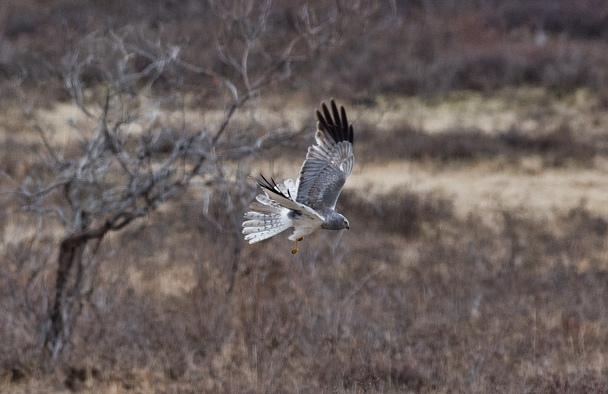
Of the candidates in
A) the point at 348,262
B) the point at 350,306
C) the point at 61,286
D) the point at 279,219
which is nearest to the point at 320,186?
the point at 279,219

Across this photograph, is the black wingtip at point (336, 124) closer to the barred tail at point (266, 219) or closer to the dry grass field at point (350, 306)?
the barred tail at point (266, 219)

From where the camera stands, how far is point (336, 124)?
4711 millimetres

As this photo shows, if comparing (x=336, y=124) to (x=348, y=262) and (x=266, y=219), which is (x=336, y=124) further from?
(x=348, y=262)

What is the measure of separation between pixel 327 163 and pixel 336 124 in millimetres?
219

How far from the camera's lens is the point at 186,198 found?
1150cm

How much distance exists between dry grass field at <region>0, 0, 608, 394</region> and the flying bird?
1.03 m

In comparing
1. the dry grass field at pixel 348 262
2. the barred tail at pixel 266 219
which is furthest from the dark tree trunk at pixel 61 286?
the barred tail at pixel 266 219

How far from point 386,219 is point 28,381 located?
5533mm

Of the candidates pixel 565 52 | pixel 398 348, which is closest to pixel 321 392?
pixel 398 348

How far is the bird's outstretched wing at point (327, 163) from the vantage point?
4.54 metres

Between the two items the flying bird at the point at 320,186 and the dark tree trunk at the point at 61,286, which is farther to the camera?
the dark tree trunk at the point at 61,286

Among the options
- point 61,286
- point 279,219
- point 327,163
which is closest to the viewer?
point 279,219

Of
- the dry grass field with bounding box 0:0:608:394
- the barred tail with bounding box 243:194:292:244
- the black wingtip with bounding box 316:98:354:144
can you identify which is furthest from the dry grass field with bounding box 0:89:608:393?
the black wingtip with bounding box 316:98:354:144

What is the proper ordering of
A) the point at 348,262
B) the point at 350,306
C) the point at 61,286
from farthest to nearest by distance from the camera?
the point at 348,262 → the point at 350,306 → the point at 61,286
